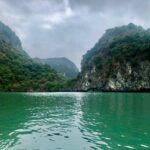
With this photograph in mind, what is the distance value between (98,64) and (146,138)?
15745cm

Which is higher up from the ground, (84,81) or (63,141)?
(84,81)

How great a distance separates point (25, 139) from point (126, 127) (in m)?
9.12

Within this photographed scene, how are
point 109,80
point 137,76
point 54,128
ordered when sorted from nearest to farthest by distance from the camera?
1. point 54,128
2. point 137,76
3. point 109,80

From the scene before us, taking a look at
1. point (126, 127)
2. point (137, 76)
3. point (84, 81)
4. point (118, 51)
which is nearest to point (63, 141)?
point (126, 127)

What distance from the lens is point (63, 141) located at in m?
18.0

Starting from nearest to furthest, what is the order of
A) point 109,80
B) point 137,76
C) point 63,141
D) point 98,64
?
point 63,141 → point 137,76 → point 109,80 → point 98,64

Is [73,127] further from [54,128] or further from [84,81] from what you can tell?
[84,81]

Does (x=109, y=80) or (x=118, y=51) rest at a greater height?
(x=118, y=51)

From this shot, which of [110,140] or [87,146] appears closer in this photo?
[87,146]

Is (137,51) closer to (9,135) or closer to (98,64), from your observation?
(98,64)

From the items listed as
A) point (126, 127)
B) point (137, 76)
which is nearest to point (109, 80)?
point (137, 76)

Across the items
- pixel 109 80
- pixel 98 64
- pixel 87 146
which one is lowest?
pixel 87 146

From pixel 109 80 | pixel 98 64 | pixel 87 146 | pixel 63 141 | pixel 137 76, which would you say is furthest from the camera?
pixel 98 64

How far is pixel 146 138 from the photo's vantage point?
1873 centimetres
